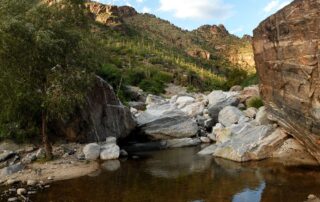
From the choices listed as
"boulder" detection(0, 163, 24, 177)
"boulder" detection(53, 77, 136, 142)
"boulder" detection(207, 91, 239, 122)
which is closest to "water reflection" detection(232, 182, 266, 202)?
"boulder" detection(0, 163, 24, 177)

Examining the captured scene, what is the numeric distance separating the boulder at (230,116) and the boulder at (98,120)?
7.87 m

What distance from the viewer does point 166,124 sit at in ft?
105

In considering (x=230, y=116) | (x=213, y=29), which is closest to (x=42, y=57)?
(x=230, y=116)

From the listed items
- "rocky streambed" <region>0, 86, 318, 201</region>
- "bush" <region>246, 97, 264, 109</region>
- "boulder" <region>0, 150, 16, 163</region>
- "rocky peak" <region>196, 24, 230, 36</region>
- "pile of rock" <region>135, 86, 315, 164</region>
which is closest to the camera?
"rocky streambed" <region>0, 86, 318, 201</region>

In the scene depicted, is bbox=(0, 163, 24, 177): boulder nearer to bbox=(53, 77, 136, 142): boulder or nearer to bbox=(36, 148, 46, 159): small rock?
bbox=(36, 148, 46, 159): small rock

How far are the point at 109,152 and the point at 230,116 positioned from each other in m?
11.9

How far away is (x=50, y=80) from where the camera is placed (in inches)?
914

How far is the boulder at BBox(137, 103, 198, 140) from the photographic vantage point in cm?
3180

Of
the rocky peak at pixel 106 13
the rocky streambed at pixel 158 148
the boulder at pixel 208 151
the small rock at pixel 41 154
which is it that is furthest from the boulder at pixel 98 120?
the rocky peak at pixel 106 13

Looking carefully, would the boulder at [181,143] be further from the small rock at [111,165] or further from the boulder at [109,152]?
the small rock at [111,165]

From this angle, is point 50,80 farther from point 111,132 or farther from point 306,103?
point 306,103

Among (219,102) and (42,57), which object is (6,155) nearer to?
(42,57)

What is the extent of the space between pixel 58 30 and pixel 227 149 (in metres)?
12.5

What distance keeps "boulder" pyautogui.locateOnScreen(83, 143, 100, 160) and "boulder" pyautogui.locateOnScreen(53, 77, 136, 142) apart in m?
2.17
